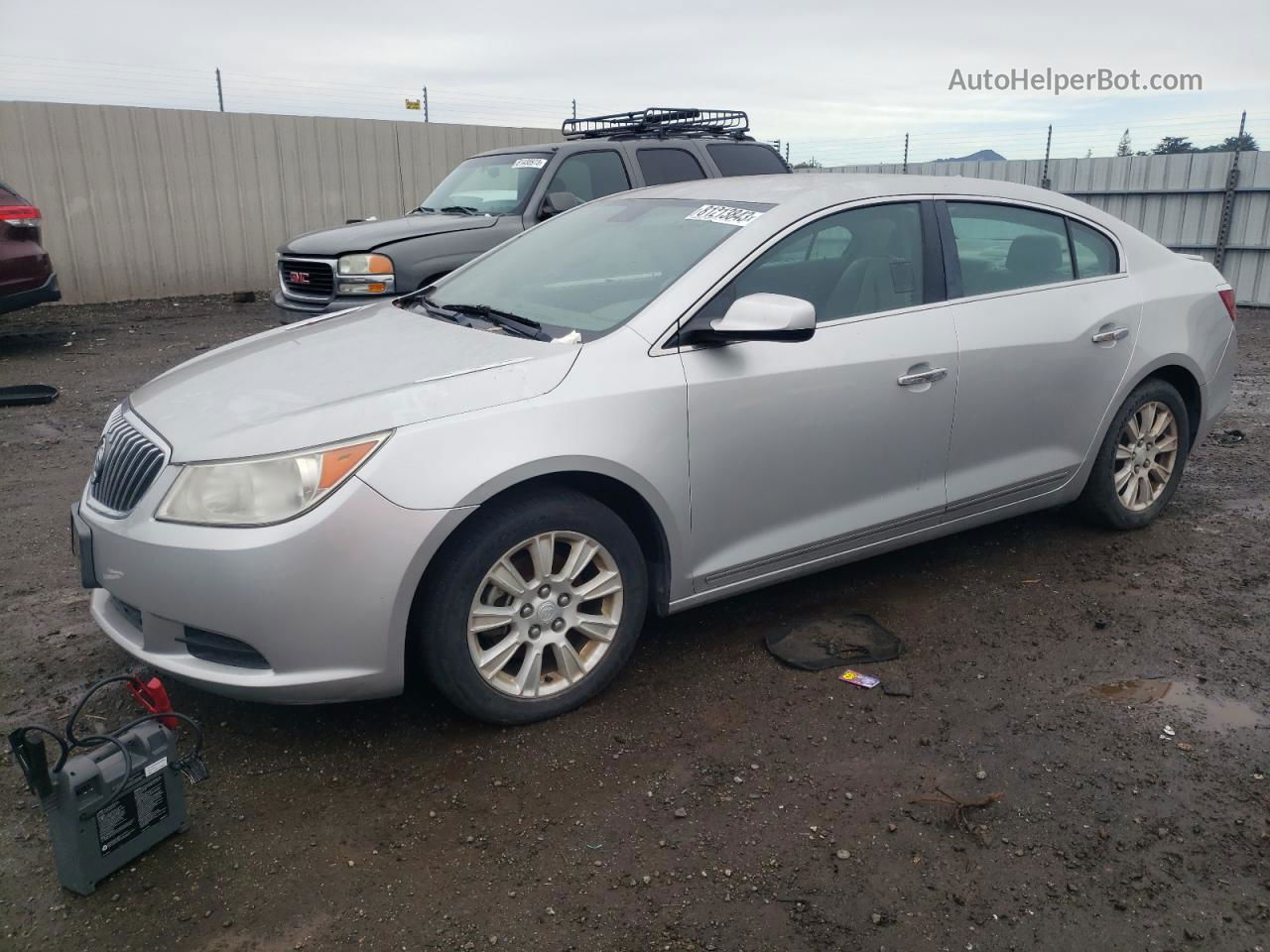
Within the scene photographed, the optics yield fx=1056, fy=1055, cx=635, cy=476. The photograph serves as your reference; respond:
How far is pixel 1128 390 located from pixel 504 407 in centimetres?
303

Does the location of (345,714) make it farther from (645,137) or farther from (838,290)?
(645,137)

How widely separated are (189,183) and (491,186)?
7399mm

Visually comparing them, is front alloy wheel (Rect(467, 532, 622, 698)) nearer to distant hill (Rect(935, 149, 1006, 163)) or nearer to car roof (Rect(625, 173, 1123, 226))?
car roof (Rect(625, 173, 1123, 226))

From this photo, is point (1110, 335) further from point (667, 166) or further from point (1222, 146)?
point (1222, 146)

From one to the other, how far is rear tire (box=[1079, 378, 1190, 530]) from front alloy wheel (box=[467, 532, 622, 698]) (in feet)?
8.64

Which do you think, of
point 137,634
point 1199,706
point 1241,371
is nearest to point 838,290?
point 1199,706

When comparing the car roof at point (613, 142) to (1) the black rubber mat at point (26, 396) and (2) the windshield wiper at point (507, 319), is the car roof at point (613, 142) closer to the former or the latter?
(1) the black rubber mat at point (26, 396)

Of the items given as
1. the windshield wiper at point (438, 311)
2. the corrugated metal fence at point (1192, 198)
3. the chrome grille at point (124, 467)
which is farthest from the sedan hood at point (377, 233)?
the corrugated metal fence at point (1192, 198)

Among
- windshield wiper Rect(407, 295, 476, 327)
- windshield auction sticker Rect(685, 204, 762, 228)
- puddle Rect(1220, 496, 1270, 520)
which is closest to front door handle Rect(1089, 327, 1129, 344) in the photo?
puddle Rect(1220, 496, 1270, 520)

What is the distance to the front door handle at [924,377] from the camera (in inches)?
154

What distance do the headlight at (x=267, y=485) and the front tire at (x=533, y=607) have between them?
39 centimetres

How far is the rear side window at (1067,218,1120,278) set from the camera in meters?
4.69

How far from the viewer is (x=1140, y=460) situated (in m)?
4.97

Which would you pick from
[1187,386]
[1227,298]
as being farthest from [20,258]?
[1227,298]
